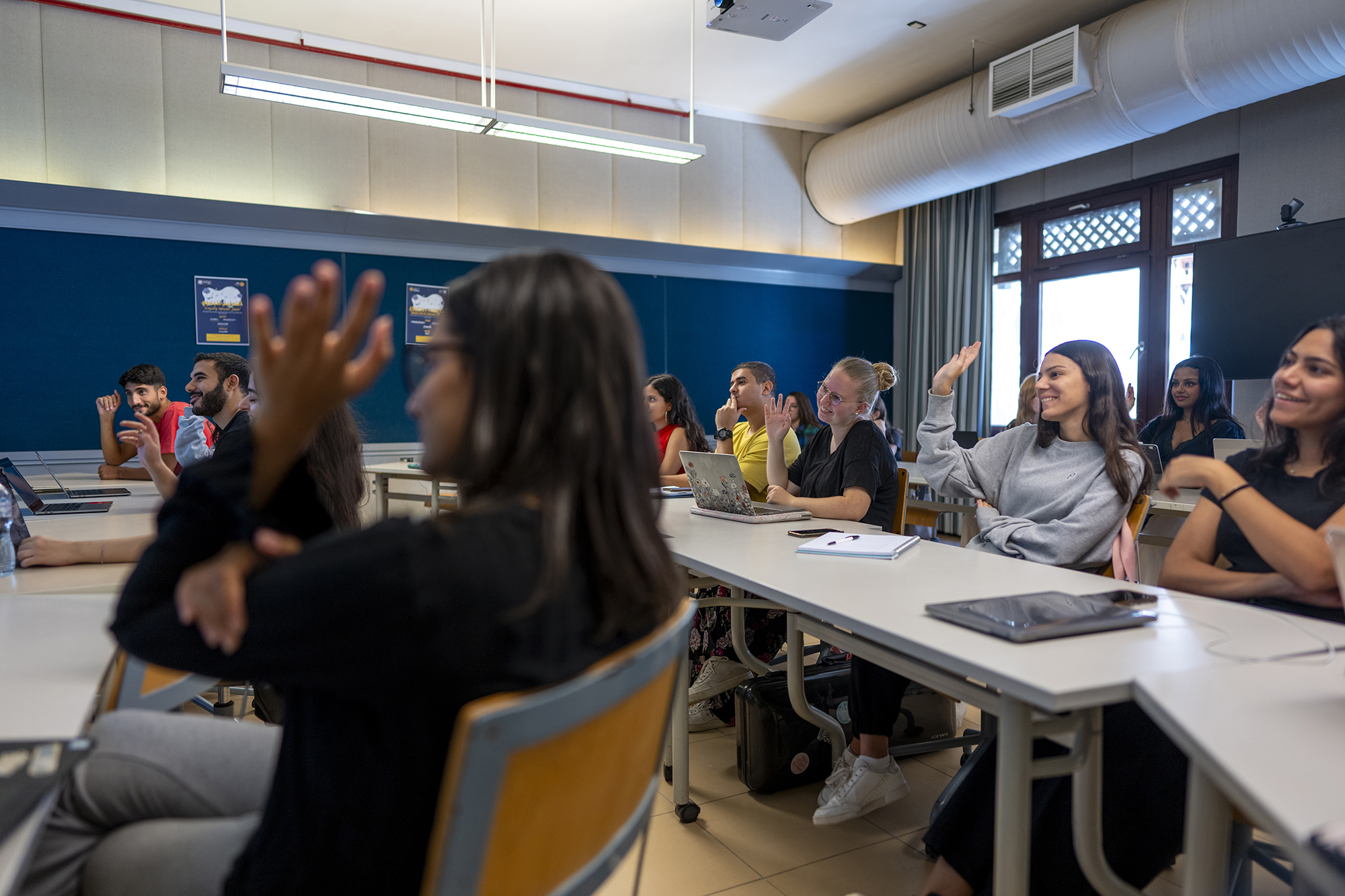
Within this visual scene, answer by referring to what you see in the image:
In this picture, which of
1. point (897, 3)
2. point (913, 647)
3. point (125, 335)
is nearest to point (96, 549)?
point (913, 647)

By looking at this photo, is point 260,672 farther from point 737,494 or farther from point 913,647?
point 737,494

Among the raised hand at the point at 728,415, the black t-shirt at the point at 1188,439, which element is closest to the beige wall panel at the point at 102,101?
the raised hand at the point at 728,415

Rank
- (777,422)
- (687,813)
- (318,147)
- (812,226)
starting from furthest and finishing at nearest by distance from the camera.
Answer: (812,226)
(318,147)
(777,422)
(687,813)

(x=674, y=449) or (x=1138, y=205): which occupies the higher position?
(x=1138, y=205)

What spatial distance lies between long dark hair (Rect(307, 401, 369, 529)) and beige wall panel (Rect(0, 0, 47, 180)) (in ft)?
14.5

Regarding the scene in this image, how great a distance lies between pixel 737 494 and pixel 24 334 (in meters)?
4.41

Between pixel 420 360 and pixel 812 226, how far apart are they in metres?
6.63

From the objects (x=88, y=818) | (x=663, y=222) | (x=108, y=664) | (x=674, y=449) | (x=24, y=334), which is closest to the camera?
(x=88, y=818)

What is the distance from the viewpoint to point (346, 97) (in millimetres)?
3857

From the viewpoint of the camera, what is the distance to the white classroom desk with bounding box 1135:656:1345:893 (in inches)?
29.1

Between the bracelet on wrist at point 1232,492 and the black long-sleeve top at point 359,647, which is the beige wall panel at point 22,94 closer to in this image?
the black long-sleeve top at point 359,647

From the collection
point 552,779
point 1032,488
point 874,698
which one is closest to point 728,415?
point 1032,488

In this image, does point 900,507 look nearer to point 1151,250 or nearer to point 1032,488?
point 1032,488

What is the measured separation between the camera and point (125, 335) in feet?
16.1
